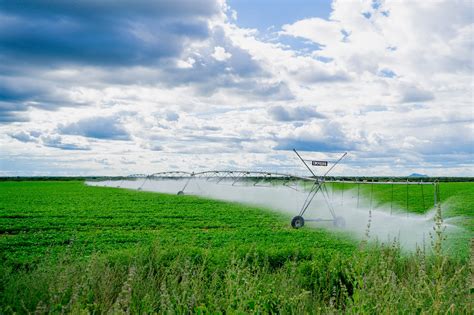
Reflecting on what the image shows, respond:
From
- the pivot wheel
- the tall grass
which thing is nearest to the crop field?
the tall grass

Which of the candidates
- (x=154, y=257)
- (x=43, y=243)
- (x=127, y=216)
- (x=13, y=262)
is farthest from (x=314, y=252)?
(x=127, y=216)

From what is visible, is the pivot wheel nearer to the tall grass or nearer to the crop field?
the crop field

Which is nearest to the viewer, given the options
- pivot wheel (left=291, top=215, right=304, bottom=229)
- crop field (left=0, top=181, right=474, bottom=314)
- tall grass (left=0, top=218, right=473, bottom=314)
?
tall grass (left=0, top=218, right=473, bottom=314)

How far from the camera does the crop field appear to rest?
5430 millimetres

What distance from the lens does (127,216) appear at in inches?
1016

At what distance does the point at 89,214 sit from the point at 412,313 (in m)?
24.4

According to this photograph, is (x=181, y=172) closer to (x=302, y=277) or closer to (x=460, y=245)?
(x=460, y=245)

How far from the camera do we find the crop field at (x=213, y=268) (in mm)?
5430

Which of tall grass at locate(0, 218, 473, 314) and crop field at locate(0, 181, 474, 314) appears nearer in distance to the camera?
tall grass at locate(0, 218, 473, 314)

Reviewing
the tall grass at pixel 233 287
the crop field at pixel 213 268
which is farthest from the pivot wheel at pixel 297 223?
the tall grass at pixel 233 287

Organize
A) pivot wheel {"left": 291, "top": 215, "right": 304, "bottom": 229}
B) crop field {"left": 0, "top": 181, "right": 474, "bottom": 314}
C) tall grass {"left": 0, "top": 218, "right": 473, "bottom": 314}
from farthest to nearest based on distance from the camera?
pivot wheel {"left": 291, "top": 215, "right": 304, "bottom": 229} < crop field {"left": 0, "top": 181, "right": 474, "bottom": 314} < tall grass {"left": 0, "top": 218, "right": 473, "bottom": 314}

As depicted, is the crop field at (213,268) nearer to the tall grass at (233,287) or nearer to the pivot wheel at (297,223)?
the tall grass at (233,287)

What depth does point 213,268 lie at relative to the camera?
28.9ft

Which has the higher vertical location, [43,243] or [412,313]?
[412,313]
